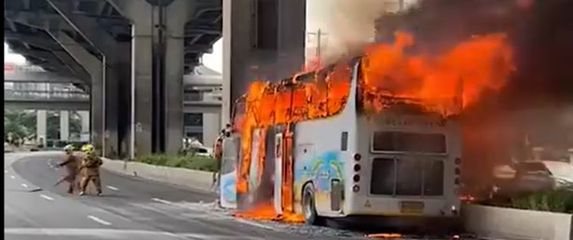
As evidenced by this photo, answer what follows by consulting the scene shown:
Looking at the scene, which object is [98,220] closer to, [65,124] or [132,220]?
[132,220]

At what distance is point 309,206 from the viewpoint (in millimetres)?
19188

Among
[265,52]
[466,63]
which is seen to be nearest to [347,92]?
[466,63]

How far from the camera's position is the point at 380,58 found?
18.3m

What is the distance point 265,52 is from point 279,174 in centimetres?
1744

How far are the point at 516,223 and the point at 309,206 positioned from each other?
4106mm

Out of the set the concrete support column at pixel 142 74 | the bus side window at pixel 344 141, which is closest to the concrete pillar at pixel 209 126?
the concrete support column at pixel 142 74

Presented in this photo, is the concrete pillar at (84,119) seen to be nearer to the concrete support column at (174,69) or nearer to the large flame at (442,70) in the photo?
the concrete support column at (174,69)

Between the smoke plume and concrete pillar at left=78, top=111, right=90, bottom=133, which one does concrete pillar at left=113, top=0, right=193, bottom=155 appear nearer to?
the smoke plume

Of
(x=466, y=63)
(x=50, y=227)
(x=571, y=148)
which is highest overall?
(x=466, y=63)

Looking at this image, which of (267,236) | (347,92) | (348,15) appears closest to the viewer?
(267,236)

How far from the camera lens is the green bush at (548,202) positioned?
53.3ft

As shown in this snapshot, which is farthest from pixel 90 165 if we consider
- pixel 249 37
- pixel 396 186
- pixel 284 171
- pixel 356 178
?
pixel 396 186

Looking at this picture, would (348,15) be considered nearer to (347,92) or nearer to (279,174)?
(347,92)

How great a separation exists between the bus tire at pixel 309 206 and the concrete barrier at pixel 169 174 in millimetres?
15495
